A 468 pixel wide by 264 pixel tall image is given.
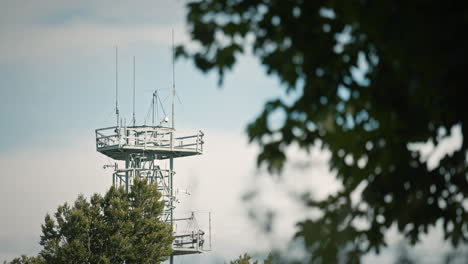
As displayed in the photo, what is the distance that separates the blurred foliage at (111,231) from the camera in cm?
4491

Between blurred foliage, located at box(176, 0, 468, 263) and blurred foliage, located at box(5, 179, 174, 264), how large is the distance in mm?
37001

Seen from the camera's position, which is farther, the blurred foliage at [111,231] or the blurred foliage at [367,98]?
the blurred foliage at [111,231]

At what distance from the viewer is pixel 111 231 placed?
4559 centimetres

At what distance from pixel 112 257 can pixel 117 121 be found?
11.2 meters

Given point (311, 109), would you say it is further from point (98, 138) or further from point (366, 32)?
point (98, 138)

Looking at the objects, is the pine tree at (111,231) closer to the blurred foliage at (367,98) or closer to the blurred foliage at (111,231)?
the blurred foliage at (111,231)

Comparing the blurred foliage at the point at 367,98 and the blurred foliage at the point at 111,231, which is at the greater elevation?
the blurred foliage at the point at 111,231

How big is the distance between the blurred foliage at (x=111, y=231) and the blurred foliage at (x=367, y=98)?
37.0m

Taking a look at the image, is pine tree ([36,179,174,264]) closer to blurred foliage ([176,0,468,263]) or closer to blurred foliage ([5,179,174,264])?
blurred foliage ([5,179,174,264])

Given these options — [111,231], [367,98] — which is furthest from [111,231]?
[367,98]

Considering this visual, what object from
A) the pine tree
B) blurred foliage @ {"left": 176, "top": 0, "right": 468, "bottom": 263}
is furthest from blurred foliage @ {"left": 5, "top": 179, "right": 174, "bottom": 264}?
blurred foliage @ {"left": 176, "top": 0, "right": 468, "bottom": 263}

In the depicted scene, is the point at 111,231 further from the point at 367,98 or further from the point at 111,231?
the point at 367,98

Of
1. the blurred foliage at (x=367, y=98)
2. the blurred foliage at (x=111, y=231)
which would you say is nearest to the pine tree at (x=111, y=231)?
the blurred foliage at (x=111, y=231)

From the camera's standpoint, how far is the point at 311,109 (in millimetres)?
7496
